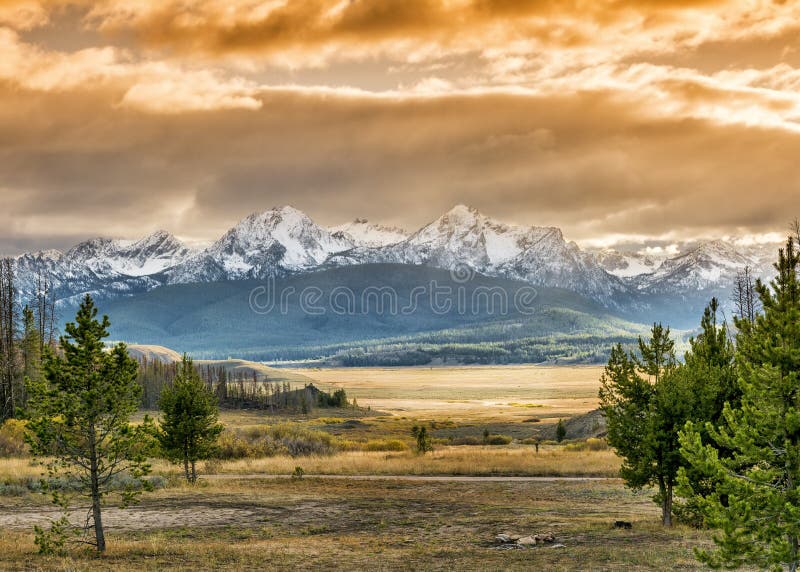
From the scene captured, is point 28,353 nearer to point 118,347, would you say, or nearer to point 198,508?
point 198,508

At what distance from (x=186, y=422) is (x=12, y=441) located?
82.8 feet

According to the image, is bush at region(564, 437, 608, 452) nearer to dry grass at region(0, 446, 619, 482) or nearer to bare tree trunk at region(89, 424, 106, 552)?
dry grass at region(0, 446, 619, 482)

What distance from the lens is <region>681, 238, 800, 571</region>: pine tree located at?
14711 millimetres

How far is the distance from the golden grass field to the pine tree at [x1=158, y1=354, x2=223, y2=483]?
202cm

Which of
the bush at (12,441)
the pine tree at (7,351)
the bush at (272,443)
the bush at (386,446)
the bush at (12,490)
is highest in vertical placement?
the pine tree at (7,351)

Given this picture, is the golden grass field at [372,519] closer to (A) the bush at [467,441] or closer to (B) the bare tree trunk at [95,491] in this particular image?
(B) the bare tree trunk at [95,491]

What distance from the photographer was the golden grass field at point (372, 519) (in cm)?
2427

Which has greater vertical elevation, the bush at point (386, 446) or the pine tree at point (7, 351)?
the pine tree at point (7, 351)

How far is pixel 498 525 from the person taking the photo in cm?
3269

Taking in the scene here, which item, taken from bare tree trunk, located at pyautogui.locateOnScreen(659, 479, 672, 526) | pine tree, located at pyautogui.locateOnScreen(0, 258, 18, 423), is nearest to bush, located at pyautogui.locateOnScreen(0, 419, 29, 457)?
pine tree, located at pyautogui.locateOnScreen(0, 258, 18, 423)

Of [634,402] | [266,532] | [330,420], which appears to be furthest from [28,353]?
[634,402]

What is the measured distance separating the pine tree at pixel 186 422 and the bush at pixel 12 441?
66.5ft

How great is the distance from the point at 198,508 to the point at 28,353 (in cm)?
A: 6955

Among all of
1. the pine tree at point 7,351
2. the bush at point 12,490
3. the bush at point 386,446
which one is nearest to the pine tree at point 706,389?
the bush at point 12,490
